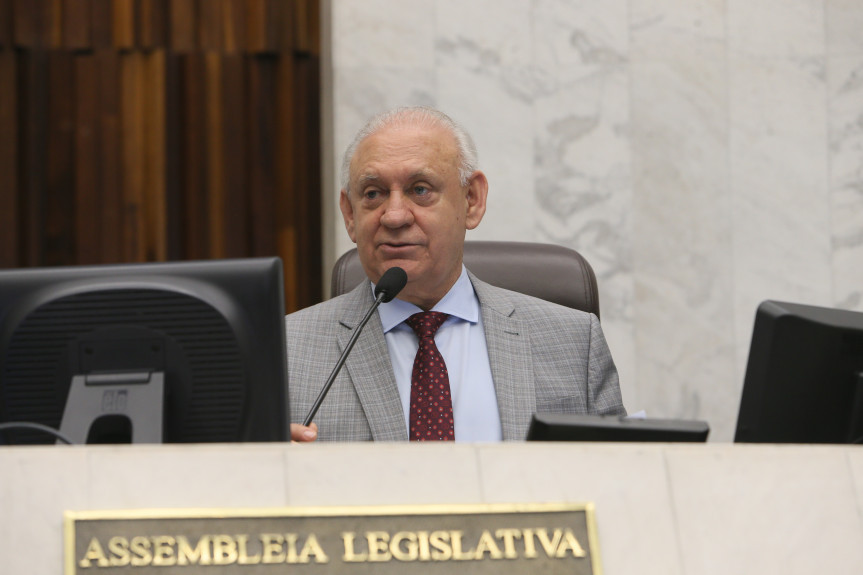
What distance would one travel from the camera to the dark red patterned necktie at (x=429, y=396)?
6.54 ft

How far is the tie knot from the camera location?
215 centimetres

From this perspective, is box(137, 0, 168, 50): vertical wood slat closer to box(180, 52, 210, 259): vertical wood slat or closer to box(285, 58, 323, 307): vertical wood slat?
box(180, 52, 210, 259): vertical wood slat

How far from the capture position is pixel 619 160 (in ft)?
11.6

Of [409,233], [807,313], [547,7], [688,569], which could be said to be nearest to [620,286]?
[547,7]

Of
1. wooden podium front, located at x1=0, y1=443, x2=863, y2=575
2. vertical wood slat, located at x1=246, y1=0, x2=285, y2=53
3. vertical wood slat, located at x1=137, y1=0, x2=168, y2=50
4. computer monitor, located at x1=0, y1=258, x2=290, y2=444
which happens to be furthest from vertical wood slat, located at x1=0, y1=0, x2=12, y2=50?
wooden podium front, located at x1=0, y1=443, x2=863, y2=575

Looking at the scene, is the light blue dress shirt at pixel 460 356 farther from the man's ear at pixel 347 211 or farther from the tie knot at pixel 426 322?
the man's ear at pixel 347 211

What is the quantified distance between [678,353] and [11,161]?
2.39 meters

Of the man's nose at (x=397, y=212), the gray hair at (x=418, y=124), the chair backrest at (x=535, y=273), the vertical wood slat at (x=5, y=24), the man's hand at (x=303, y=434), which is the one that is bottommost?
the man's hand at (x=303, y=434)

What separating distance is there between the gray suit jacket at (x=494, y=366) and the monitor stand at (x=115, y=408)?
28.7 inches

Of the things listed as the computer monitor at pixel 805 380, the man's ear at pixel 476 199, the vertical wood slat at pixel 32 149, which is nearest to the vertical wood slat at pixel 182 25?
the vertical wood slat at pixel 32 149

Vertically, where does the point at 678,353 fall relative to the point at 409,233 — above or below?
below

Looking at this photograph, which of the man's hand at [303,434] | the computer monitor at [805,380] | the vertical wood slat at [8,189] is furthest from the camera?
the vertical wood slat at [8,189]

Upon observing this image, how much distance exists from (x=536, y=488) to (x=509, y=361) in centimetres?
104

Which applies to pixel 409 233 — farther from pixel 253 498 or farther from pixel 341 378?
pixel 253 498
